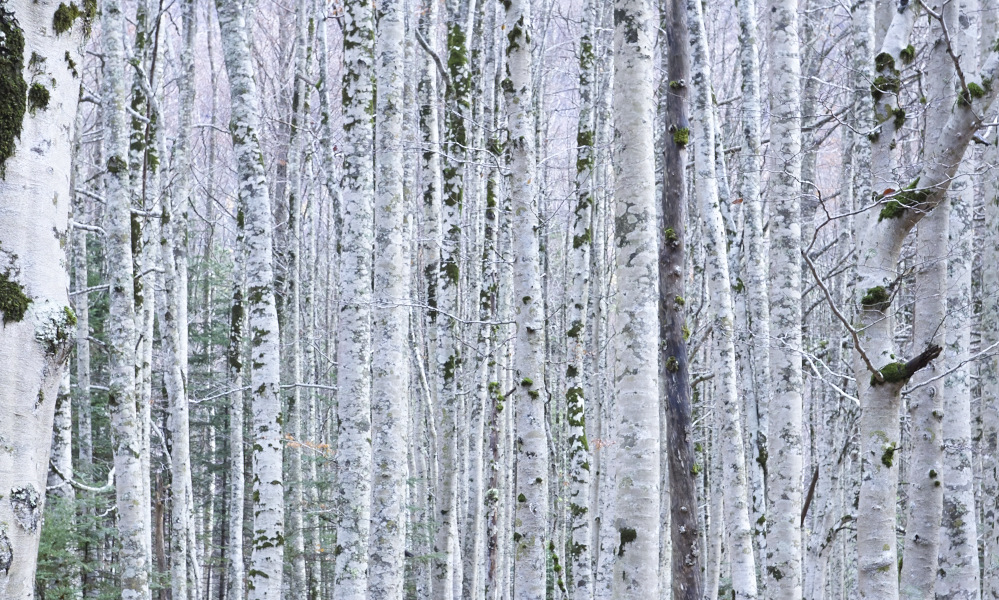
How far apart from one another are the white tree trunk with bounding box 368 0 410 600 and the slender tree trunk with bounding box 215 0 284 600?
48.4 inches

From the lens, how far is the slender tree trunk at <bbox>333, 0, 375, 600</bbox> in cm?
580

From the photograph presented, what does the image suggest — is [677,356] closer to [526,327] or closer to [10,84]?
[526,327]

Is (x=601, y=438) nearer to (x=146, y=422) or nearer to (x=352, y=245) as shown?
(x=146, y=422)

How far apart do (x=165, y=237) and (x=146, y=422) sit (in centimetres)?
256

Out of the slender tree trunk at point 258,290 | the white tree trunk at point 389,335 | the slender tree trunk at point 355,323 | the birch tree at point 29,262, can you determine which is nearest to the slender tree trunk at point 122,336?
the slender tree trunk at point 258,290

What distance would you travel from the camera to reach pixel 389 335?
596 centimetres

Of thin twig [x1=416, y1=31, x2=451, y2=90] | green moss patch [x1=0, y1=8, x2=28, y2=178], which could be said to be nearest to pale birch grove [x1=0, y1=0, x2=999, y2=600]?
green moss patch [x1=0, y1=8, x2=28, y2=178]

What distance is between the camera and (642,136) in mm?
4641

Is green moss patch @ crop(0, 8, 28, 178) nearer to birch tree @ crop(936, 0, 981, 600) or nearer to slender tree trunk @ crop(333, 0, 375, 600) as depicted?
slender tree trunk @ crop(333, 0, 375, 600)

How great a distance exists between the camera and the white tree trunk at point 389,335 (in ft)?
18.9

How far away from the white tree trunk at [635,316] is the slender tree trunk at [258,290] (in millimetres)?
3381

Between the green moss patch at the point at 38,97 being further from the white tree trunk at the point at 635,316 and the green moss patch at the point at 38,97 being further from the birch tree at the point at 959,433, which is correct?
the birch tree at the point at 959,433

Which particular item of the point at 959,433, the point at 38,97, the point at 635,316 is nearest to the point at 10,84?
the point at 38,97

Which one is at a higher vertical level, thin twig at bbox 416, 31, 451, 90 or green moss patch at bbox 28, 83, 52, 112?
thin twig at bbox 416, 31, 451, 90
